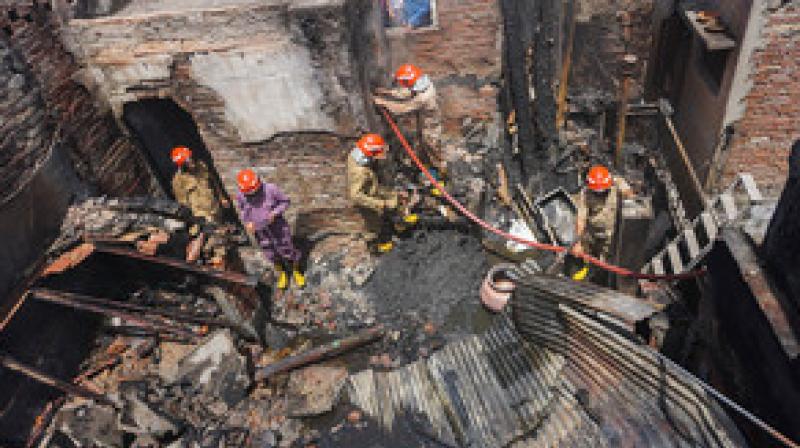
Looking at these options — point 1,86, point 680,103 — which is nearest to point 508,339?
point 1,86

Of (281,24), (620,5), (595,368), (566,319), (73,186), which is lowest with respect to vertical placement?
(595,368)

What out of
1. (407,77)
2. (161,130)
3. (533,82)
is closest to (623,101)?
(533,82)

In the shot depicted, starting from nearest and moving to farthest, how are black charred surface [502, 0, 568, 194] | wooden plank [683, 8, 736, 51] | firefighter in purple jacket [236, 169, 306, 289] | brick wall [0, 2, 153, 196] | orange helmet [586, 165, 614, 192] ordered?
brick wall [0, 2, 153, 196] → orange helmet [586, 165, 614, 192] → firefighter in purple jacket [236, 169, 306, 289] → wooden plank [683, 8, 736, 51] → black charred surface [502, 0, 568, 194]

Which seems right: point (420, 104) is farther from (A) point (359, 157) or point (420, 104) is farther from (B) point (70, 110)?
(B) point (70, 110)

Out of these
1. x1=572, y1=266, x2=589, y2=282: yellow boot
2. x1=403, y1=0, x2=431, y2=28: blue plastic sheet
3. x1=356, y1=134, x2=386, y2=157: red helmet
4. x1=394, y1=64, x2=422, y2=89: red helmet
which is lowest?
x1=572, y1=266, x2=589, y2=282: yellow boot

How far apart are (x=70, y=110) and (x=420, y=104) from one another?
181 inches

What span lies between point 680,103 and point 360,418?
26.3 feet

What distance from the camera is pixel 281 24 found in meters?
5.69

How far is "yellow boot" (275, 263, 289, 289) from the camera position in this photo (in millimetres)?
7105

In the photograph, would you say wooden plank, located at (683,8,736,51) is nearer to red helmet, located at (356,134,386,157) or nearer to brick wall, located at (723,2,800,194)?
brick wall, located at (723,2,800,194)

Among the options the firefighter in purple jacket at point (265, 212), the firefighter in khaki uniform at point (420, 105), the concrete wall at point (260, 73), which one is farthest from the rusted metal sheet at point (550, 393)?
the firefighter in khaki uniform at point (420, 105)

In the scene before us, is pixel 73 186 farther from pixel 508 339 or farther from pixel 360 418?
pixel 508 339

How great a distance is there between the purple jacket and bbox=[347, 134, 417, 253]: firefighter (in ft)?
3.07

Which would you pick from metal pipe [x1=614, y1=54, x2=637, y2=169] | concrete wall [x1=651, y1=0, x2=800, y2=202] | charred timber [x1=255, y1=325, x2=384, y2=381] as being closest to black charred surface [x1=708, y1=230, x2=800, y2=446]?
charred timber [x1=255, y1=325, x2=384, y2=381]
